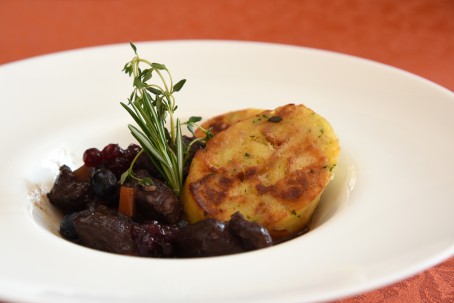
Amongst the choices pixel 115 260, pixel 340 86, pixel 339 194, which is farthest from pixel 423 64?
pixel 115 260

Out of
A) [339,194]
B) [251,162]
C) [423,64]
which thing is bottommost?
[423,64]

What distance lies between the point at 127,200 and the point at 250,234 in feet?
1.86

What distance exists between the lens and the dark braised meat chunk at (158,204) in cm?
230

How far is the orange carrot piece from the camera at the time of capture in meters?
2.35

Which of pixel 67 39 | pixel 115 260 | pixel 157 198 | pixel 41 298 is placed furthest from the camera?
pixel 67 39

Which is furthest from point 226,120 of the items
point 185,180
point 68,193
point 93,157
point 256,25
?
point 256,25

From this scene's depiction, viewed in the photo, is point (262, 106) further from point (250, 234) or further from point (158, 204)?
point (250, 234)

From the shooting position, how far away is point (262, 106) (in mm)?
3037

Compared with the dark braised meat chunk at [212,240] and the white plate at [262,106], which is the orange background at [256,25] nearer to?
the white plate at [262,106]

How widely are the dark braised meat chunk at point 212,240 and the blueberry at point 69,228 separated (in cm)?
49

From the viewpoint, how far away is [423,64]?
4.15m

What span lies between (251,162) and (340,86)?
83cm

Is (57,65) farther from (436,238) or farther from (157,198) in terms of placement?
(436,238)

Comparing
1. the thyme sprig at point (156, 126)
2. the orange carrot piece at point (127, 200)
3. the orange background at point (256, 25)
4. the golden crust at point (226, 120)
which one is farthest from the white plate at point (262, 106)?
the orange background at point (256, 25)
